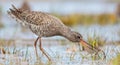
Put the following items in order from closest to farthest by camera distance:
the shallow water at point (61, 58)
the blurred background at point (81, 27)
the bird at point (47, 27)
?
the shallow water at point (61, 58) < the bird at point (47, 27) < the blurred background at point (81, 27)

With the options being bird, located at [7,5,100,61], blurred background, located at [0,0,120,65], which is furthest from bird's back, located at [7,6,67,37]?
blurred background, located at [0,0,120,65]

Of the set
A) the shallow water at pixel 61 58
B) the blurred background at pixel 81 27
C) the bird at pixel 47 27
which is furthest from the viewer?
the blurred background at pixel 81 27

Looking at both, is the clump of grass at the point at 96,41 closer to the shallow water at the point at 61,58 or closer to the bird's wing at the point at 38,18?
the shallow water at the point at 61,58

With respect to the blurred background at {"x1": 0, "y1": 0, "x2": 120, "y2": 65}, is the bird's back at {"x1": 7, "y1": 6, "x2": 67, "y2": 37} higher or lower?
higher

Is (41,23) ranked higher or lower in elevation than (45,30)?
higher

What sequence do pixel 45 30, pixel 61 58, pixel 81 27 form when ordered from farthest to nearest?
1. pixel 81 27
2. pixel 45 30
3. pixel 61 58

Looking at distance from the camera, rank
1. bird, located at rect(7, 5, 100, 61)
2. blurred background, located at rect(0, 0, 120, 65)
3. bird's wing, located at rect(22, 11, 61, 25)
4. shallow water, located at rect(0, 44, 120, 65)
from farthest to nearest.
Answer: blurred background, located at rect(0, 0, 120, 65), bird's wing, located at rect(22, 11, 61, 25), bird, located at rect(7, 5, 100, 61), shallow water, located at rect(0, 44, 120, 65)

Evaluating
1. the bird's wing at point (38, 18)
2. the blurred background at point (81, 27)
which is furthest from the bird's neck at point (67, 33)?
the blurred background at point (81, 27)

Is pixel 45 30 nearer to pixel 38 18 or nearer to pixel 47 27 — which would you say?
pixel 47 27

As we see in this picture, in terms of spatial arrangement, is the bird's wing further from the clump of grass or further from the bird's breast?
the clump of grass

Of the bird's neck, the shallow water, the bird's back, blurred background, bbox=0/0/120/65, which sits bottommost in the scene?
blurred background, bbox=0/0/120/65

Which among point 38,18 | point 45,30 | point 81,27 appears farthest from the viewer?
point 81,27

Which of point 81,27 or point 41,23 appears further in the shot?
point 81,27

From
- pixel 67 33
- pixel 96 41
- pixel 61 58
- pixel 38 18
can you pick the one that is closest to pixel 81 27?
pixel 96 41
